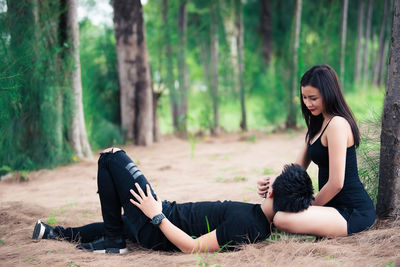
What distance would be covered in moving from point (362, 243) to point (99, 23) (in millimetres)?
6203

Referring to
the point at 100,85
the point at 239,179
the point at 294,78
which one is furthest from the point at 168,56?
the point at 239,179

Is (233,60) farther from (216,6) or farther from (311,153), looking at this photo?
(311,153)

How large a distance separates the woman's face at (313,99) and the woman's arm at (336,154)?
0.52 feet

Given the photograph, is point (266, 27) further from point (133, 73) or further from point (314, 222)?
→ point (314, 222)

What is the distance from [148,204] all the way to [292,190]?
35.6 inches

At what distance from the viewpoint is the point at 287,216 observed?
2.35 meters

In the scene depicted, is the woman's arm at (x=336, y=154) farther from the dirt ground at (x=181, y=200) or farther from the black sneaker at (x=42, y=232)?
the black sneaker at (x=42, y=232)

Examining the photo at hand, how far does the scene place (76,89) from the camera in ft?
18.5

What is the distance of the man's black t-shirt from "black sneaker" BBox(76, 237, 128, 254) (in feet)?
0.64

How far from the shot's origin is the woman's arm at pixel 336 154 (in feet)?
7.75

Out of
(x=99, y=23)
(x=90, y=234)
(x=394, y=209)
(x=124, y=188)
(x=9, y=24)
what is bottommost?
(x=90, y=234)

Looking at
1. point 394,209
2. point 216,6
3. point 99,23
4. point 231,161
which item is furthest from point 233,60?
point 394,209

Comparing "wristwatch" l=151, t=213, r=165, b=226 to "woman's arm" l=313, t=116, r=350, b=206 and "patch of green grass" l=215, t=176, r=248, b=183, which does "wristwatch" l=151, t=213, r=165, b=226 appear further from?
"patch of green grass" l=215, t=176, r=248, b=183

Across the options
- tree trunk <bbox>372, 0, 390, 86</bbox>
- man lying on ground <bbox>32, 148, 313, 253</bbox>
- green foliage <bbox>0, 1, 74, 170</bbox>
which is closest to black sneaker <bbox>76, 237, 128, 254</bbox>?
man lying on ground <bbox>32, 148, 313, 253</bbox>
